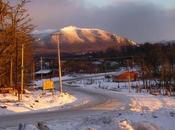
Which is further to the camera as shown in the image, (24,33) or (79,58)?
(79,58)

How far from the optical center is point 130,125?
17.0 metres

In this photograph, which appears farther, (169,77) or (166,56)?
(166,56)

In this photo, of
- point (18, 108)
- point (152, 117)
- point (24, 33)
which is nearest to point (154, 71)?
point (24, 33)

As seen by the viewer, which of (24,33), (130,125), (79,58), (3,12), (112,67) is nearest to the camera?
(130,125)

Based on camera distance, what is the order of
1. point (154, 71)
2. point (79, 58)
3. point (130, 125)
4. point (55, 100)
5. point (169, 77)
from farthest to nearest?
point (79, 58) < point (154, 71) < point (169, 77) < point (55, 100) < point (130, 125)

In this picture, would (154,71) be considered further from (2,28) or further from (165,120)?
(165,120)

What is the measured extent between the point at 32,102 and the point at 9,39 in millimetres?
10573

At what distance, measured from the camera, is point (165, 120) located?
20312 mm

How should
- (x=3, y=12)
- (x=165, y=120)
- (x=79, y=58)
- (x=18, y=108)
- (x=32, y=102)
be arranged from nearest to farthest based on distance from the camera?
(x=165, y=120), (x=18, y=108), (x=32, y=102), (x=3, y=12), (x=79, y=58)

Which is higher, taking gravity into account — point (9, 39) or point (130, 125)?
point (9, 39)

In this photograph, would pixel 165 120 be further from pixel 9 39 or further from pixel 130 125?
pixel 9 39

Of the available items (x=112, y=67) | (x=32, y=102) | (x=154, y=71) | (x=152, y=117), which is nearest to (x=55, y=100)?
(x=32, y=102)

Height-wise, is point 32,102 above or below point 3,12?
below

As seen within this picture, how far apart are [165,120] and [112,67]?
469 feet
